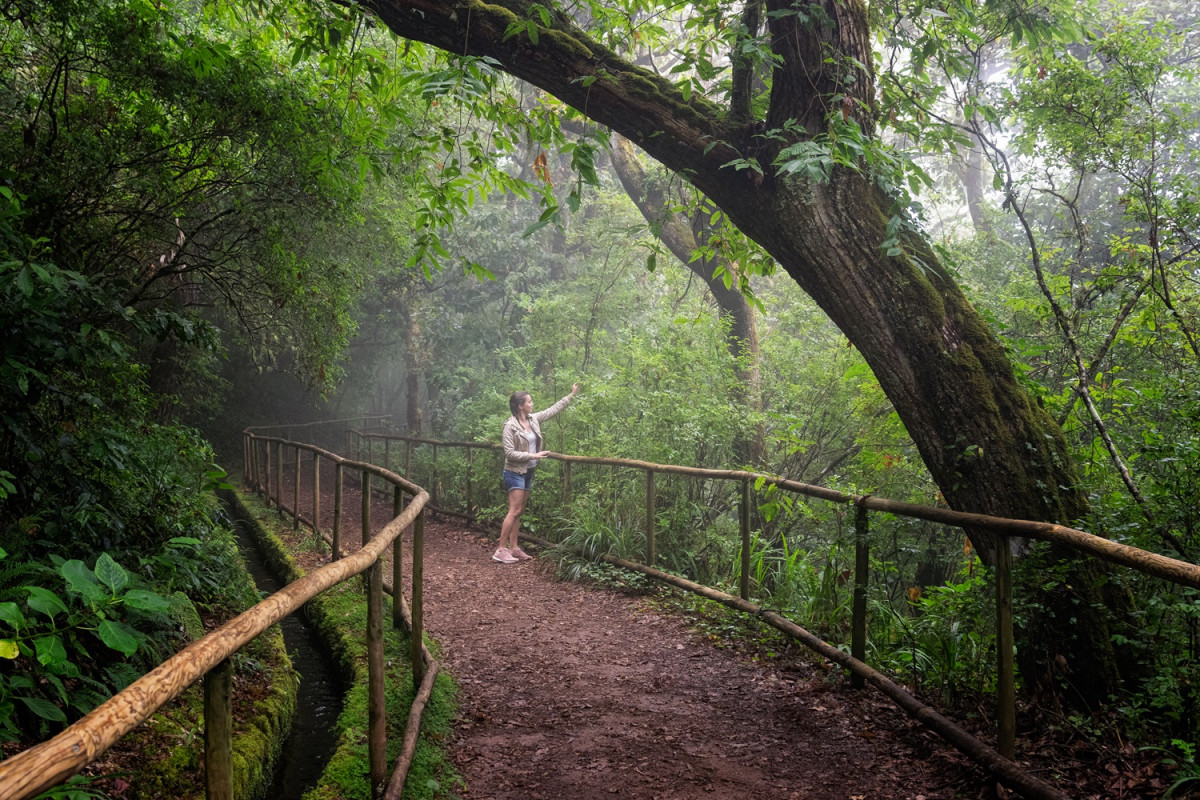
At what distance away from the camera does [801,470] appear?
10.2 meters

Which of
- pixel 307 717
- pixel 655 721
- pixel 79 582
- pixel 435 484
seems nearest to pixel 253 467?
pixel 435 484

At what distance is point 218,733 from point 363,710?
267cm

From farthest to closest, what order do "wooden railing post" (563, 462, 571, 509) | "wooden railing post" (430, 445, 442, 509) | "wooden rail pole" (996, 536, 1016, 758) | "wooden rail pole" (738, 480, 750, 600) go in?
"wooden railing post" (430, 445, 442, 509) → "wooden railing post" (563, 462, 571, 509) → "wooden rail pole" (738, 480, 750, 600) → "wooden rail pole" (996, 536, 1016, 758)

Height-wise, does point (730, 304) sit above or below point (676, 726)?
above

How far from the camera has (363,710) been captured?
4324mm

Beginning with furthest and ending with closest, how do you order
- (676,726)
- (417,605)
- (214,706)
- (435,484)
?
(435,484) → (417,605) → (676,726) → (214,706)

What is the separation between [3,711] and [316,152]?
471 centimetres

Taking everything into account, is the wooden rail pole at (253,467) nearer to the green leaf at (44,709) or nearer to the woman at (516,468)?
the woman at (516,468)

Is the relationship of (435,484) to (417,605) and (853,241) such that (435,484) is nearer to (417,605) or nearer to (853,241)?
(417,605)

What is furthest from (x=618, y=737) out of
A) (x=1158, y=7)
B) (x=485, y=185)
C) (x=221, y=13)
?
(x=1158, y=7)

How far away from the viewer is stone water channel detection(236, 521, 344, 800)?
167 inches

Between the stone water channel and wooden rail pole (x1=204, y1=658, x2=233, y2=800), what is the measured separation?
2442 mm

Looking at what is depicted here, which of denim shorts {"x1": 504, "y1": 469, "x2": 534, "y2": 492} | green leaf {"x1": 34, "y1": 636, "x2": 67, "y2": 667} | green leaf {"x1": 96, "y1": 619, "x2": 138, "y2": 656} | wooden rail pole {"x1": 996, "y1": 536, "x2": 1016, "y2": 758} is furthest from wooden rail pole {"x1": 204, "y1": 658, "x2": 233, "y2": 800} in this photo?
denim shorts {"x1": 504, "y1": 469, "x2": 534, "y2": 492}

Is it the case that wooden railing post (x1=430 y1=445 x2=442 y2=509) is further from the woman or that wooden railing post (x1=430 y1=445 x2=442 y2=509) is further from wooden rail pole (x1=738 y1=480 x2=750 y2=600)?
wooden rail pole (x1=738 y1=480 x2=750 y2=600)
